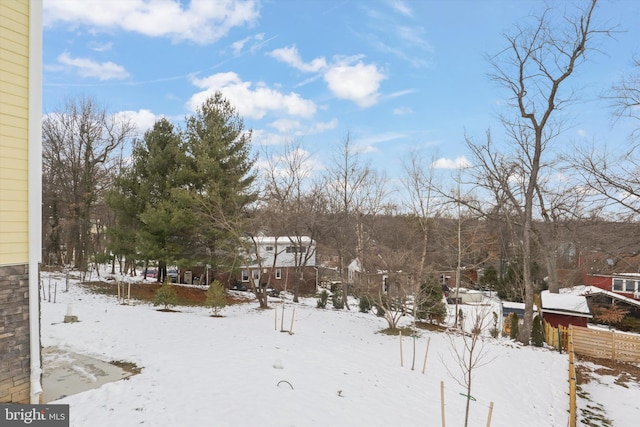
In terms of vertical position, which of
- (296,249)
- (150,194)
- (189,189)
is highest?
(189,189)

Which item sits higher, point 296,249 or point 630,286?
point 296,249

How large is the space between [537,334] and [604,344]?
2283 millimetres

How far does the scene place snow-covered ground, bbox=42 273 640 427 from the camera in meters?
5.52

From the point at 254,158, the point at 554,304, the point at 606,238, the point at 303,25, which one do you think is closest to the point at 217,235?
the point at 254,158

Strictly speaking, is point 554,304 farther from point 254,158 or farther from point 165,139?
point 165,139

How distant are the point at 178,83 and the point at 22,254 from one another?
13.4 metres

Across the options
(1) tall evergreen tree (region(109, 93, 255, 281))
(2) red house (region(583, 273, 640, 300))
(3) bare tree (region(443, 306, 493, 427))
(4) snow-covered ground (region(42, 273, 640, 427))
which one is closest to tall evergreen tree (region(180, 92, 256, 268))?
(1) tall evergreen tree (region(109, 93, 255, 281))

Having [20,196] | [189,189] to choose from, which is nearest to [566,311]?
[189,189]

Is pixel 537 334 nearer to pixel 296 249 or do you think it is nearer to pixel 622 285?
pixel 296 249

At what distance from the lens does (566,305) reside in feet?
64.8

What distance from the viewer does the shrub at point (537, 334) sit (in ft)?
49.7

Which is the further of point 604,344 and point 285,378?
point 604,344

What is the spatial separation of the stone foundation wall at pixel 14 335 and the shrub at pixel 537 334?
1729cm

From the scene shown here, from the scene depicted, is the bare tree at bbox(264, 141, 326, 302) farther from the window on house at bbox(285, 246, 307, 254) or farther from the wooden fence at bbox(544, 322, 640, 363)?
the wooden fence at bbox(544, 322, 640, 363)
